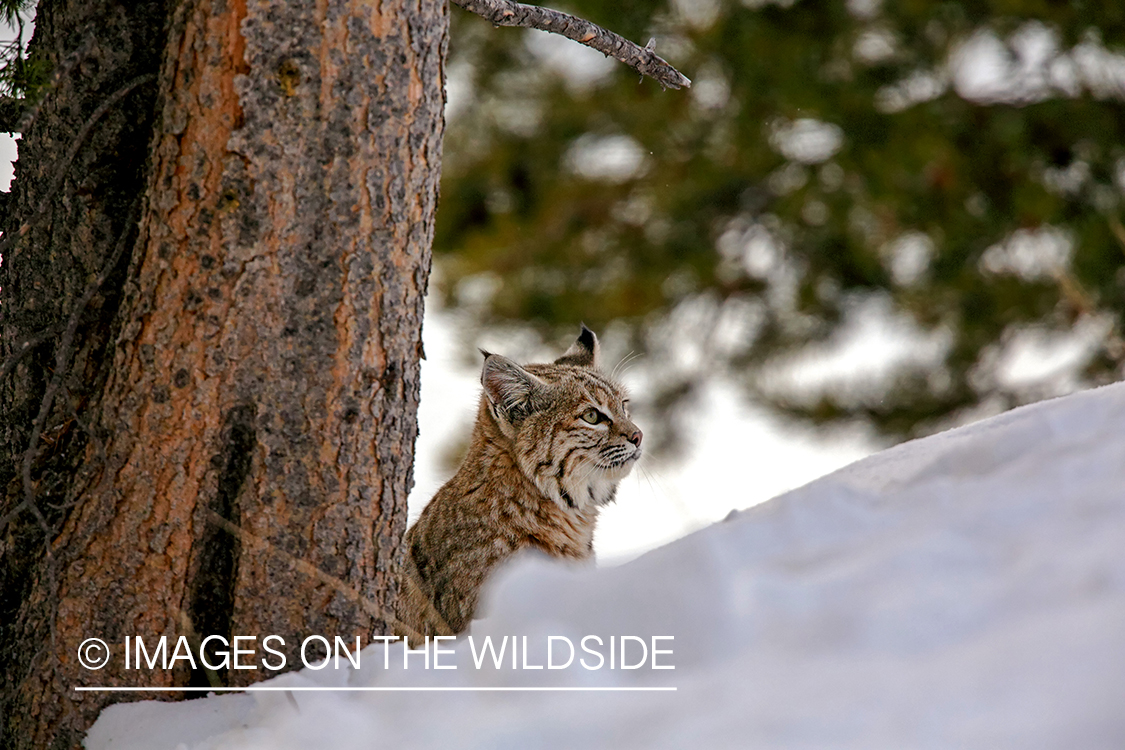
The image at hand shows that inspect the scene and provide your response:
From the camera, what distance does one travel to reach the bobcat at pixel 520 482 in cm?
322

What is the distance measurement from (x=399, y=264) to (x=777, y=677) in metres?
1.11

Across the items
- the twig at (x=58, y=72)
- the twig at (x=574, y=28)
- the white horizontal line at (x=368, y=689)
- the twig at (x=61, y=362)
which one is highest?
the twig at (x=574, y=28)

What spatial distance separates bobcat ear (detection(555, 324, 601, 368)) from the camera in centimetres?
396

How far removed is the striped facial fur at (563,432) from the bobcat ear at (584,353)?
1.12ft

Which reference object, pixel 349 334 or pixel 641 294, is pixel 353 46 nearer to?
pixel 349 334

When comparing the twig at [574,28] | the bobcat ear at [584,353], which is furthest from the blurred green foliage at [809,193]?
the twig at [574,28]

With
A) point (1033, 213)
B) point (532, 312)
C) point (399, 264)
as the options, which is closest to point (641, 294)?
point (532, 312)

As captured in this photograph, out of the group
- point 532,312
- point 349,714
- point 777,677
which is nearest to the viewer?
point 777,677

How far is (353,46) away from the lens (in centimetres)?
207

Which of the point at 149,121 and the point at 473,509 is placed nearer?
the point at 149,121

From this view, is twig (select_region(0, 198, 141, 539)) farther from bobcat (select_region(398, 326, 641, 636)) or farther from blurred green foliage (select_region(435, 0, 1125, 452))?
blurred green foliage (select_region(435, 0, 1125, 452))

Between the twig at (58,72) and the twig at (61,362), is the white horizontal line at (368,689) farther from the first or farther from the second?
the twig at (58,72)

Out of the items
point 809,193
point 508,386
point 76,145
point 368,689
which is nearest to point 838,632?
point 368,689

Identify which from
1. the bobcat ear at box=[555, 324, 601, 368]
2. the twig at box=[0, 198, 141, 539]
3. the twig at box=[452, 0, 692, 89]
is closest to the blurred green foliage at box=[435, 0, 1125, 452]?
the bobcat ear at box=[555, 324, 601, 368]
